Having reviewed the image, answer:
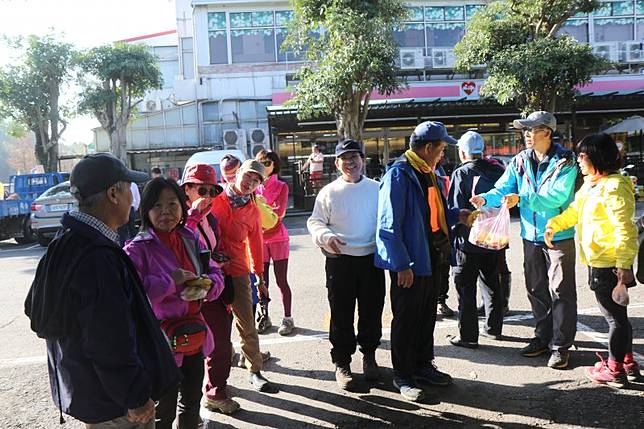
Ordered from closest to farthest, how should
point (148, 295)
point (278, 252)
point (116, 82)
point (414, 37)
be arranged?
point (148, 295) < point (278, 252) < point (116, 82) < point (414, 37)

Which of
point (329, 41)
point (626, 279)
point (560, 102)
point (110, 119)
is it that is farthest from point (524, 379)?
point (110, 119)

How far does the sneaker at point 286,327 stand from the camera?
546 cm

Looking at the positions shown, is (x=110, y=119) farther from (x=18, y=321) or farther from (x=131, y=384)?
(x=131, y=384)

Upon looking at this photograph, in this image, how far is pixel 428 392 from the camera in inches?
156

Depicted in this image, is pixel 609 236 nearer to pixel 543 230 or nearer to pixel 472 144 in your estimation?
pixel 543 230

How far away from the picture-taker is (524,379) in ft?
13.6

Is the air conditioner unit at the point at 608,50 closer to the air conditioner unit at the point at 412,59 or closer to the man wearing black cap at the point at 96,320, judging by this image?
the air conditioner unit at the point at 412,59

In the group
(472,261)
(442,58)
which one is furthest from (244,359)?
(442,58)

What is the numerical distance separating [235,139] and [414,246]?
63.6ft

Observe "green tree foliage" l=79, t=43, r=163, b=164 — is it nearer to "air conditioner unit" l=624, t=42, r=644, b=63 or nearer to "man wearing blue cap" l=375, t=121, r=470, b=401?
"man wearing blue cap" l=375, t=121, r=470, b=401

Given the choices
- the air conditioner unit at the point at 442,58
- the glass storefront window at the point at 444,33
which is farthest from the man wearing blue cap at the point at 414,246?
the glass storefront window at the point at 444,33

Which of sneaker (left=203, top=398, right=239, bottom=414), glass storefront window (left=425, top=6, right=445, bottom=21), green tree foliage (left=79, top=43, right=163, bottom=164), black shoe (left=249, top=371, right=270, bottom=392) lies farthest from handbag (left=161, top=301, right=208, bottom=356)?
glass storefront window (left=425, top=6, right=445, bottom=21)

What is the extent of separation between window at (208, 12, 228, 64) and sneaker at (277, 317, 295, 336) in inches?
895

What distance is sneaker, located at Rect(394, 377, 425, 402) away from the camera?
12.4ft
